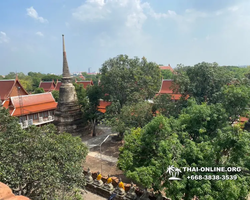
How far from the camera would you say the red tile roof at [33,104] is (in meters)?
25.8

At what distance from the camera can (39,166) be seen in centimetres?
812

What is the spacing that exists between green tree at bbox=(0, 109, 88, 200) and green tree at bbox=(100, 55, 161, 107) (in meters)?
14.4

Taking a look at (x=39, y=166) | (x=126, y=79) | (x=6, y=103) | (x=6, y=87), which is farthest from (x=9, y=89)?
(x=39, y=166)

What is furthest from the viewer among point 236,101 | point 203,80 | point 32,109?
point 32,109

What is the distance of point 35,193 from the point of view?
9062mm

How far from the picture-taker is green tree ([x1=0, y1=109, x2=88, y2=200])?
7887 mm

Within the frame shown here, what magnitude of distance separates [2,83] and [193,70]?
91.5ft

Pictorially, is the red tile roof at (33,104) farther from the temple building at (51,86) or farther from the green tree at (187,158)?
the green tree at (187,158)

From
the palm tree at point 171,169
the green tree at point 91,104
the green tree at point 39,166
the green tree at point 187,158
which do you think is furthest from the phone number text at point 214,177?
the green tree at point 91,104

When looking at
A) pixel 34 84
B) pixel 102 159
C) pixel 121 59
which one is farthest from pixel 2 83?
pixel 34 84

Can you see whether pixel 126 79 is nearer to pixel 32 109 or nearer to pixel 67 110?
pixel 67 110

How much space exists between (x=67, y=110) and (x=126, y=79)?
8.63m

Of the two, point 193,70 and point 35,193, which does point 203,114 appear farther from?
point 35,193

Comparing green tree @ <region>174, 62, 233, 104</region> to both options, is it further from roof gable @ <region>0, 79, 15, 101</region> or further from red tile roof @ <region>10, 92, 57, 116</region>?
roof gable @ <region>0, 79, 15, 101</region>
